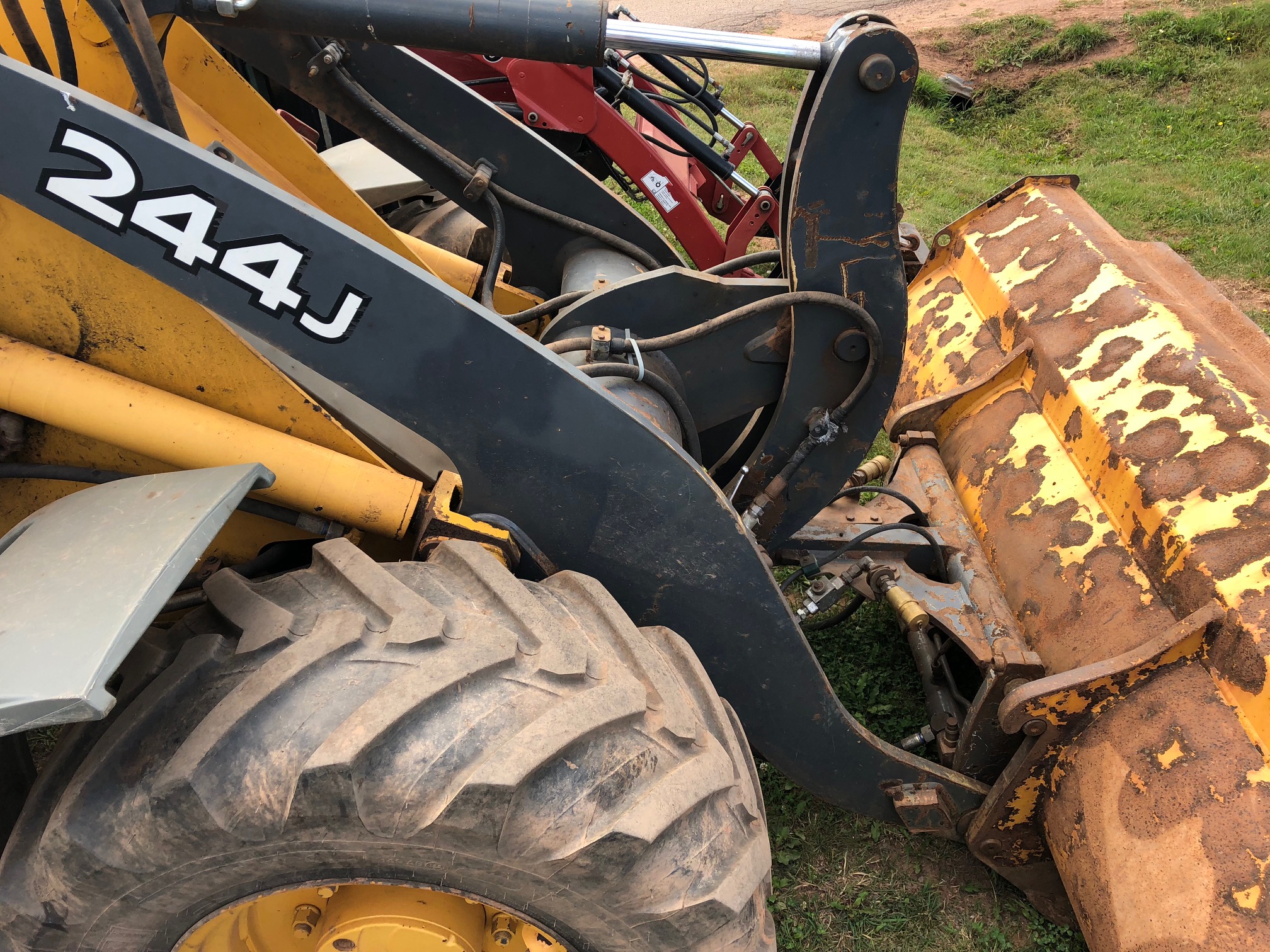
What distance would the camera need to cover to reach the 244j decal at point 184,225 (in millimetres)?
1243

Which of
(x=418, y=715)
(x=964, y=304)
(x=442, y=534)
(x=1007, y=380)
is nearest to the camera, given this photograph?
(x=418, y=715)

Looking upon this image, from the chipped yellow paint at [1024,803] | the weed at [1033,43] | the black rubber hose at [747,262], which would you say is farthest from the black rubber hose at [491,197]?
the weed at [1033,43]

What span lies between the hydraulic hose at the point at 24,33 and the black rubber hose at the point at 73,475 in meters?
0.59

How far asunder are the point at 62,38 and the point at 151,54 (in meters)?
0.14

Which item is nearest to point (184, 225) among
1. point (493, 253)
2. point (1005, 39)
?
point (493, 253)

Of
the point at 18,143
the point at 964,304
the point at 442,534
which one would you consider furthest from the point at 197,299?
the point at 964,304

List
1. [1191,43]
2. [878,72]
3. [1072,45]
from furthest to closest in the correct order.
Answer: [1072,45]
[1191,43]
[878,72]

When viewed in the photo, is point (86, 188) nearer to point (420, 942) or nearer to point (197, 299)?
point (197, 299)

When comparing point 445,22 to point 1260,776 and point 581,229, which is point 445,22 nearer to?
point 581,229

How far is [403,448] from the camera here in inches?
61.1

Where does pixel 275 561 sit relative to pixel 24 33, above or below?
below

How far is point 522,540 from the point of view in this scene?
1587 mm

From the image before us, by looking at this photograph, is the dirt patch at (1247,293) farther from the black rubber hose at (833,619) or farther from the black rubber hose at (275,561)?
the black rubber hose at (275,561)

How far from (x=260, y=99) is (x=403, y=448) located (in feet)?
4.00
